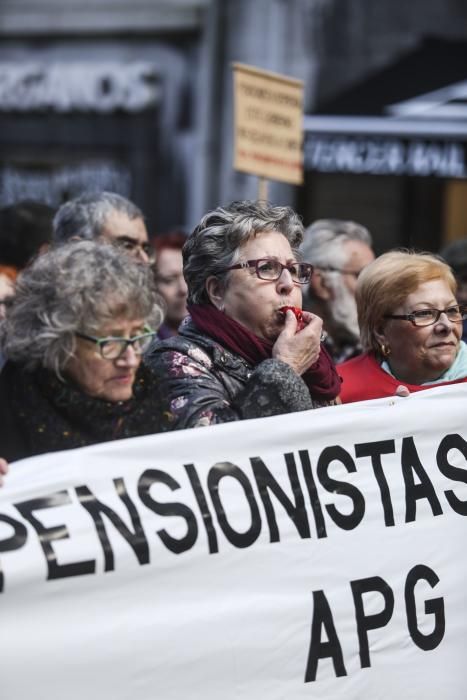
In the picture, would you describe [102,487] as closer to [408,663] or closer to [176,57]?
[408,663]

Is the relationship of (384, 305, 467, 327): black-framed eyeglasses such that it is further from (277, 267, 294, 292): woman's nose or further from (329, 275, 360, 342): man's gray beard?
(329, 275, 360, 342): man's gray beard

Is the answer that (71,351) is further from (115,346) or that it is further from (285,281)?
(285,281)

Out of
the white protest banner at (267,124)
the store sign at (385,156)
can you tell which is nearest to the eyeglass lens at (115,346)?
the white protest banner at (267,124)

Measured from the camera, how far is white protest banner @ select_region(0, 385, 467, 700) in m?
2.79

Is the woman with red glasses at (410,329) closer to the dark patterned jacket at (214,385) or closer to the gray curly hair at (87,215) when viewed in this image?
the dark patterned jacket at (214,385)

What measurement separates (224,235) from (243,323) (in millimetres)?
250

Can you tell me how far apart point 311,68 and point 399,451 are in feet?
26.5

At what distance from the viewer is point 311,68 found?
1097 centimetres

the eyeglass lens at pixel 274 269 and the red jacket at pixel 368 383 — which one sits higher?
the eyeglass lens at pixel 274 269

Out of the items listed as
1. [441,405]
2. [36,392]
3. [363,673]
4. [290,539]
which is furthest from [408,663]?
[36,392]

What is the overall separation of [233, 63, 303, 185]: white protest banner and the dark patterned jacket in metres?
3.55

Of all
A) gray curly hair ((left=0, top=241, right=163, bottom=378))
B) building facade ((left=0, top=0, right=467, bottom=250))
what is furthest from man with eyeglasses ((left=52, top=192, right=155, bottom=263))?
building facade ((left=0, top=0, right=467, bottom=250))

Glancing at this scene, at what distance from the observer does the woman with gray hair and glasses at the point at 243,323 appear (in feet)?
10.9

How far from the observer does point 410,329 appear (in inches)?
158
